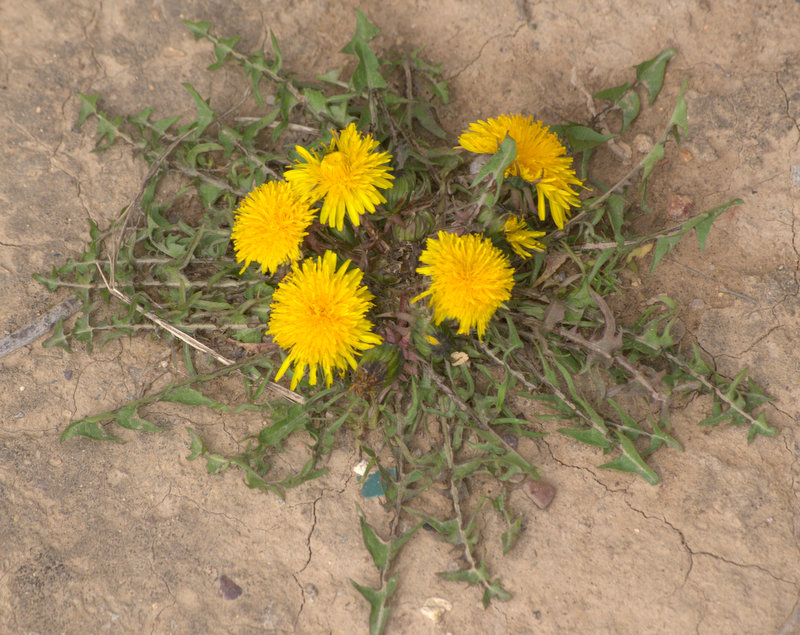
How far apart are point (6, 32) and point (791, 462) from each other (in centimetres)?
378

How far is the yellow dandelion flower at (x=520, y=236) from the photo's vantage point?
199cm

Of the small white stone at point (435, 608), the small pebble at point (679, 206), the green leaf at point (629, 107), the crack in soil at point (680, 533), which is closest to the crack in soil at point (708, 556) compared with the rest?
the crack in soil at point (680, 533)

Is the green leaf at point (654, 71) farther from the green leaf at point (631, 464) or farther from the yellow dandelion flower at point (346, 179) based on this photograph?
the green leaf at point (631, 464)

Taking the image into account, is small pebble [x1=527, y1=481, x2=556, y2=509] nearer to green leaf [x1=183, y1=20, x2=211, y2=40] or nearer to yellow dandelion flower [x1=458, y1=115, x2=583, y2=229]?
yellow dandelion flower [x1=458, y1=115, x2=583, y2=229]

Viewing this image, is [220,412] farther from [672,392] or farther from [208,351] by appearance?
[672,392]

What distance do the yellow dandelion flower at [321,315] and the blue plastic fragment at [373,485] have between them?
1.83ft

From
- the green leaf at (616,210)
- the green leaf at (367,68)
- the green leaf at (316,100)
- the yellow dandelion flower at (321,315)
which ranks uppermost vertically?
the green leaf at (367,68)

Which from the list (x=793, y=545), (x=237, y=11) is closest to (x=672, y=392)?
(x=793, y=545)

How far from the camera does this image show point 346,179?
1860 millimetres

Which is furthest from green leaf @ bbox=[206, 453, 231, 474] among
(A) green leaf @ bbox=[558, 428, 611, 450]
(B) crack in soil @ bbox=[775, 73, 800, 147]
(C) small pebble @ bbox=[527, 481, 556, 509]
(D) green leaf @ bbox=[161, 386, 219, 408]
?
(B) crack in soil @ bbox=[775, 73, 800, 147]

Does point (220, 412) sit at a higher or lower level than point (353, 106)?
lower

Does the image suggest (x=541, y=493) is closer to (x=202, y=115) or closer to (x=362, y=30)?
(x=362, y=30)

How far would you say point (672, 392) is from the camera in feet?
7.01

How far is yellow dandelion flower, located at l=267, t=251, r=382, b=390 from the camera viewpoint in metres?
1.80
